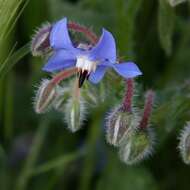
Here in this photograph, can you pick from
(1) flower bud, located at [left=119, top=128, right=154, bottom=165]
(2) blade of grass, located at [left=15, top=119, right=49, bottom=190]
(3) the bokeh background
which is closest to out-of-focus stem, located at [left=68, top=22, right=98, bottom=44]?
(1) flower bud, located at [left=119, top=128, right=154, bottom=165]

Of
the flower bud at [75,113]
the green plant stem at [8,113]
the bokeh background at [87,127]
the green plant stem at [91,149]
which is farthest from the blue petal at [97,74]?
the green plant stem at [8,113]

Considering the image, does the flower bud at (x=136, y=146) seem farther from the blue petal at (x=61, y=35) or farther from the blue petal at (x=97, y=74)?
the blue petal at (x=61, y=35)

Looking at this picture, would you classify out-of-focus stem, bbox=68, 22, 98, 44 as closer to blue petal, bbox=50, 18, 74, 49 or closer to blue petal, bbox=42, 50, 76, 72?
blue petal, bbox=42, 50, 76, 72

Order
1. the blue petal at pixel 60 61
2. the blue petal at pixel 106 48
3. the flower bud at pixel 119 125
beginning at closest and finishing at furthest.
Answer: the blue petal at pixel 106 48 < the blue petal at pixel 60 61 < the flower bud at pixel 119 125

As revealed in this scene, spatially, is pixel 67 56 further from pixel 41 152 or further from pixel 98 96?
pixel 41 152

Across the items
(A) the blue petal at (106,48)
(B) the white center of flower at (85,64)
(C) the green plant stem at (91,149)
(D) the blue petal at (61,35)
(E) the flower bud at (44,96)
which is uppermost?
(D) the blue petal at (61,35)

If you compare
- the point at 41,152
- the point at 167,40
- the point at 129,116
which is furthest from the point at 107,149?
the point at 129,116
